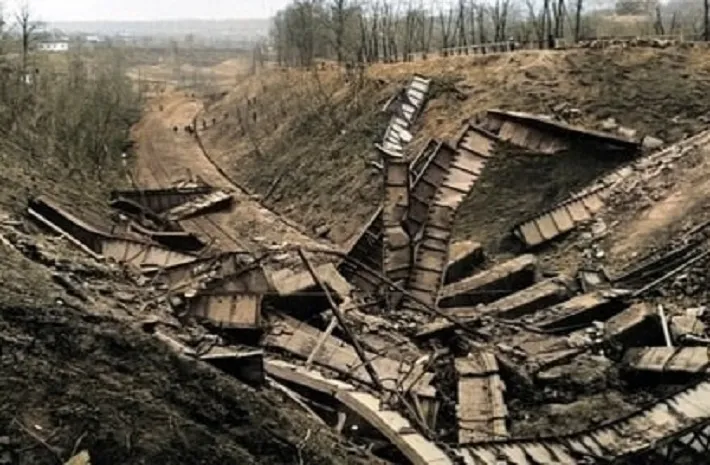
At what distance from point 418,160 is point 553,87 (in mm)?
9279

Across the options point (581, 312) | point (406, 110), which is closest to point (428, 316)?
point (581, 312)

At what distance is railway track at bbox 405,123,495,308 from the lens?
1777 centimetres

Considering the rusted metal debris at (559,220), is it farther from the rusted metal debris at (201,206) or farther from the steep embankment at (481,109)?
the rusted metal debris at (201,206)

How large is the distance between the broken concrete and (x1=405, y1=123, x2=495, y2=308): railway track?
32 cm

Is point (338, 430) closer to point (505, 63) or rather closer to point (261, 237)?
point (261, 237)

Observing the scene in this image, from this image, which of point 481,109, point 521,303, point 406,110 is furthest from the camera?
point 406,110

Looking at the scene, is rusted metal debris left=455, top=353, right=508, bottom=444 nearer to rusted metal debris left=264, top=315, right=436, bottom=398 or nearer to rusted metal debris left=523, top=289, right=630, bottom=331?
rusted metal debris left=264, top=315, right=436, bottom=398

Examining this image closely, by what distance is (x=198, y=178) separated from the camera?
36375mm

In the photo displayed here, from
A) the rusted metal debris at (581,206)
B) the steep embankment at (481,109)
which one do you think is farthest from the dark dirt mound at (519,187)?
the rusted metal debris at (581,206)

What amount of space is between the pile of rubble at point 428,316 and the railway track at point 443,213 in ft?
0.09

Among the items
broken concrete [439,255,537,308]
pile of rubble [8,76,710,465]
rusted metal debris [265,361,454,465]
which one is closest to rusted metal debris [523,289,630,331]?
pile of rubble [8,76,710,465]

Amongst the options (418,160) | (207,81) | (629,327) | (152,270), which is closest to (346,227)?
(418,160)

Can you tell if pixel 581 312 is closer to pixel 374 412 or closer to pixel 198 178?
pixel 374 412

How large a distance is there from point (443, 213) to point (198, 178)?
19.5 m
